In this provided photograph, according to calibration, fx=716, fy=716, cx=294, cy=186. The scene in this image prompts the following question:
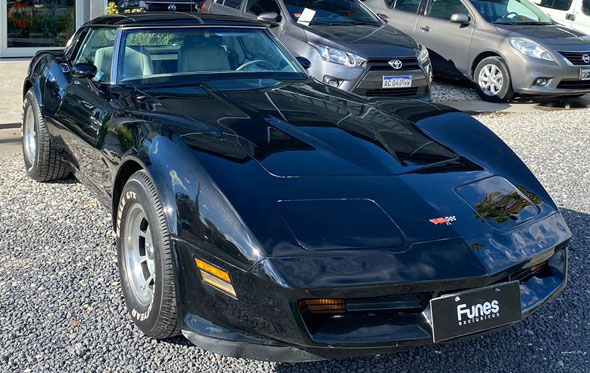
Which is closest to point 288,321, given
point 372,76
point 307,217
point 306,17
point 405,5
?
point 307,217

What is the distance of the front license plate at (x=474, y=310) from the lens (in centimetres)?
266

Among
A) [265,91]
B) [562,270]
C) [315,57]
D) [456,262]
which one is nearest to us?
[456,262]

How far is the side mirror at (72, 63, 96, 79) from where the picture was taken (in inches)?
170

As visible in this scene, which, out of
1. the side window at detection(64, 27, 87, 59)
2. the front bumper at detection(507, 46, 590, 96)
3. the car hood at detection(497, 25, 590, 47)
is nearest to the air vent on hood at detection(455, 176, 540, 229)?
the side window at detection(64, 27, 87, 59)

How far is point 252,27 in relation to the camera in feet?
15.9

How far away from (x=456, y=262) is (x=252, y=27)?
8.77ft

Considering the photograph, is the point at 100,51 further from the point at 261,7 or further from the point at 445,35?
the point at 445,35

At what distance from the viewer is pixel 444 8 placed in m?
10.2

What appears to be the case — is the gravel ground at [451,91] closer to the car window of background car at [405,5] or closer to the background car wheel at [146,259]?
the car window of background car at [405,5]

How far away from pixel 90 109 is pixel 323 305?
2196 millimetres

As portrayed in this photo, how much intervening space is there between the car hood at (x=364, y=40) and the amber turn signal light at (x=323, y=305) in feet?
18.2

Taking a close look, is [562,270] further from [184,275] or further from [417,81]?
[417,81]

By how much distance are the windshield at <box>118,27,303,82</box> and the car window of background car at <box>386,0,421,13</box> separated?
20.4 ft

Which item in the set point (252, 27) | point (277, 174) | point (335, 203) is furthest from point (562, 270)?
point (252, 27)
